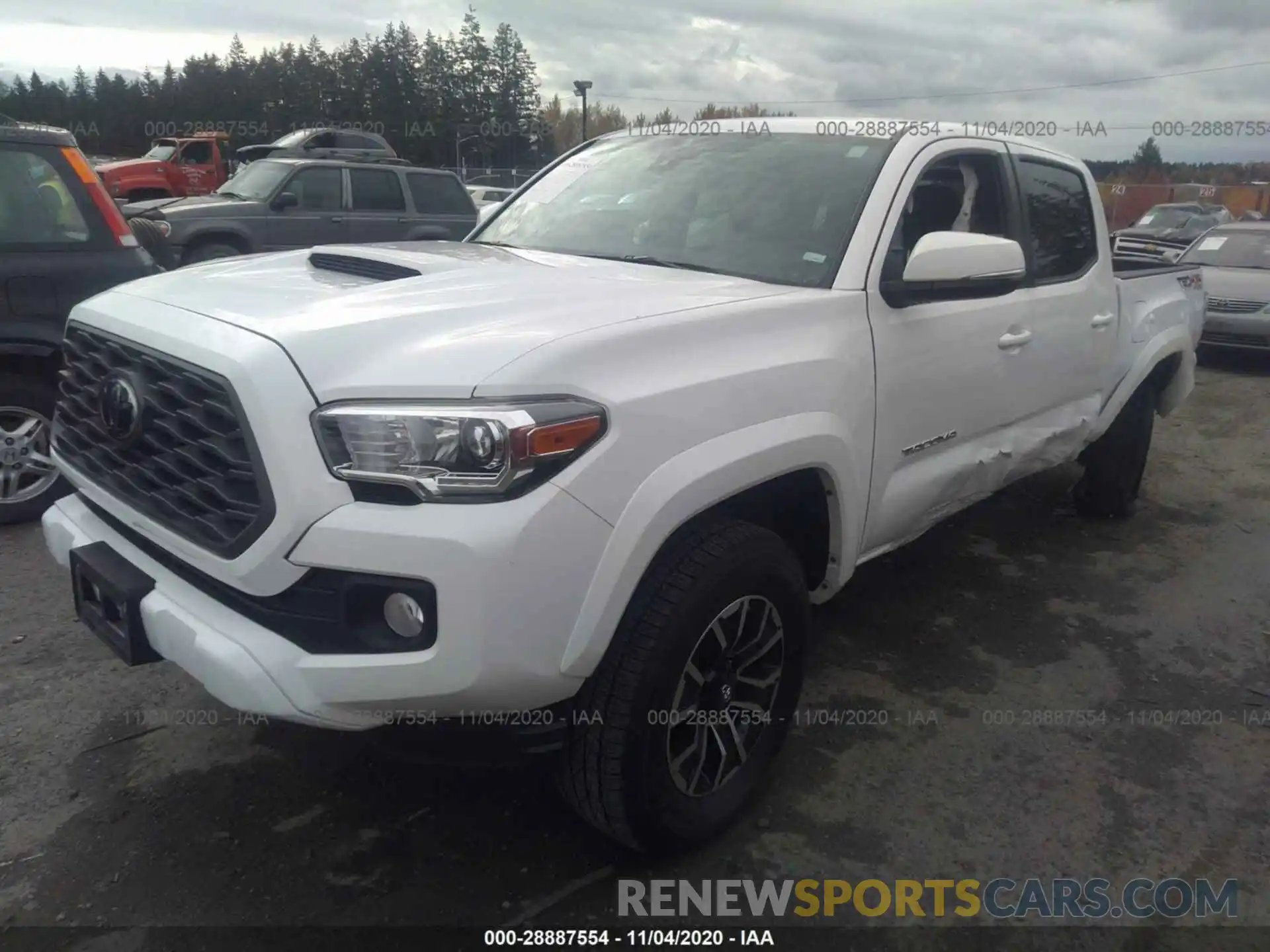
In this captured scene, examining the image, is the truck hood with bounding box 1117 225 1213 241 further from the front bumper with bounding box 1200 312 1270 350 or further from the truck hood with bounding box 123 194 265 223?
the truck hood with bounding box 123 194 265 223

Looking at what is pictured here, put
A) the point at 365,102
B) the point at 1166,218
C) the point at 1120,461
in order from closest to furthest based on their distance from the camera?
the point at 1120,461 → the point at 1166,218 → the point at 365,102

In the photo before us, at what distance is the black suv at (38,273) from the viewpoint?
4438 mm

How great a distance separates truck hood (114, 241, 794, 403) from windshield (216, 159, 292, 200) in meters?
9.42

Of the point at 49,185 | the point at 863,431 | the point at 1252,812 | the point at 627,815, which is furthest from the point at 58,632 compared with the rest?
the point at 1252,812

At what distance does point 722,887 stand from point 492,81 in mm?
62799

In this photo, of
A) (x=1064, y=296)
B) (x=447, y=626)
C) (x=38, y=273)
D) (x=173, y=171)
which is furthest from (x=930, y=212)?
(x=173, y=171)

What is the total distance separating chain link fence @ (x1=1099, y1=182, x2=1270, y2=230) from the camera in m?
28.2

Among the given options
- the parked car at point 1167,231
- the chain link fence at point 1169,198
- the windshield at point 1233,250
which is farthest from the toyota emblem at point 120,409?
the chain link fence at point 1169,198

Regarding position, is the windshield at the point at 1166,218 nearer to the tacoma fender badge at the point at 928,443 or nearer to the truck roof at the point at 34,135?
the tacoma fender badge at the point at 928,443

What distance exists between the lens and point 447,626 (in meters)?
1.86

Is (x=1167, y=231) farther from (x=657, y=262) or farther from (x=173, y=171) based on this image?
(x=173, y=171)

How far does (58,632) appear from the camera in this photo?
3.63 metres

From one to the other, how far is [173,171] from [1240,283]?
19.1m

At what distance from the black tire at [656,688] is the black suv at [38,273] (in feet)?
11.2
